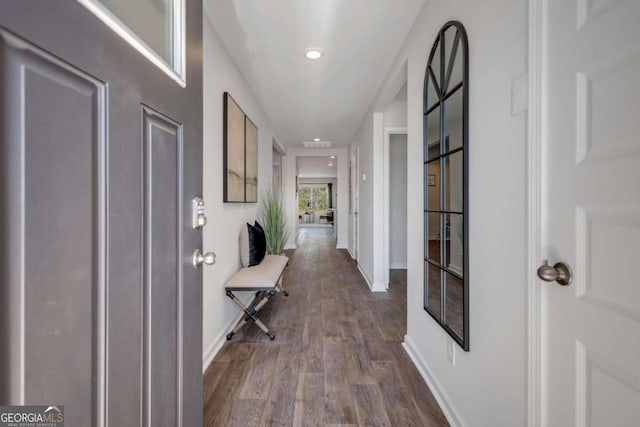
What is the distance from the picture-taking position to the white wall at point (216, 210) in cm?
198

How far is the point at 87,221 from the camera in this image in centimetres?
52

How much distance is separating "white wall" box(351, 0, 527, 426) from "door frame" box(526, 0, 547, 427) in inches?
1.4

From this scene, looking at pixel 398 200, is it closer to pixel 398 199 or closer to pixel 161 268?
pixel 398 199

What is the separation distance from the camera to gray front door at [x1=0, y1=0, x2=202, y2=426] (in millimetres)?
401

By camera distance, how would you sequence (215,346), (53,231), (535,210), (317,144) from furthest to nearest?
(317,144), (215,346), (535,210), (53,231)

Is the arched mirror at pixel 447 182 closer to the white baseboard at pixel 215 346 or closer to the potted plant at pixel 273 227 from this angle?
the white baseboard at pixel 215 346

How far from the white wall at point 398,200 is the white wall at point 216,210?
2816 mm

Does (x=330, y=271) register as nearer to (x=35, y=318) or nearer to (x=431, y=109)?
(x=431, y=109)

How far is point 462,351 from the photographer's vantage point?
136cm

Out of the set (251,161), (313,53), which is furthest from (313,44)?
(251,161)

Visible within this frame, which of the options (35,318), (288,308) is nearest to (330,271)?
(288,308)

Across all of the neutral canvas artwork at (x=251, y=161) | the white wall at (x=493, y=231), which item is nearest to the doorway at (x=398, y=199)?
the neutral canvas artwork at (x=251, y=161)

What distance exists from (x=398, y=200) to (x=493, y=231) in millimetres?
3733

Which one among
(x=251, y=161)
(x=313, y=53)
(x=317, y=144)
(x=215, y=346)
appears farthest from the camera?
(x=317, y=144)
